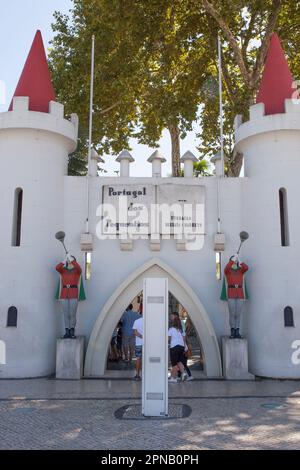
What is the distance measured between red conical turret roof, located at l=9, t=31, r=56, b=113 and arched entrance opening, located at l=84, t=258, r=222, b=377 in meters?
5.21

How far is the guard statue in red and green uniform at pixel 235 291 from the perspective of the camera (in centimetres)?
1111

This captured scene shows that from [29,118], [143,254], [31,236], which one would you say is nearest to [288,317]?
[143,254]

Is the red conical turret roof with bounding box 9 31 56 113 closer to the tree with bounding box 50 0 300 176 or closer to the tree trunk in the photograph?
the tree with bounding box 50 0 300 176

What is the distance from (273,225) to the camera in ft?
38.7

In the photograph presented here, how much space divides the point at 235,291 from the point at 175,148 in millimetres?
14151

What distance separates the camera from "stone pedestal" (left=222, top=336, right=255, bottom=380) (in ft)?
35.5

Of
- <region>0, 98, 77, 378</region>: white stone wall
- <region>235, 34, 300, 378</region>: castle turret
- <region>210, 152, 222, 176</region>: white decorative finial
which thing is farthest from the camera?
<region>210, 152, 222, 176</region>: white decorative finial

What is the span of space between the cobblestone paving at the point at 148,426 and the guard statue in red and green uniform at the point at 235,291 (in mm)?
2648

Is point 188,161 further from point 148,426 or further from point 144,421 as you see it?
point 148,426

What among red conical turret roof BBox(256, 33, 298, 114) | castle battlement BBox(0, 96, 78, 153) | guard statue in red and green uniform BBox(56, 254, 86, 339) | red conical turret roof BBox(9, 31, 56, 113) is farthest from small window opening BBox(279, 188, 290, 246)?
red conical turret roof BBox(9, 31, 56, 113)
